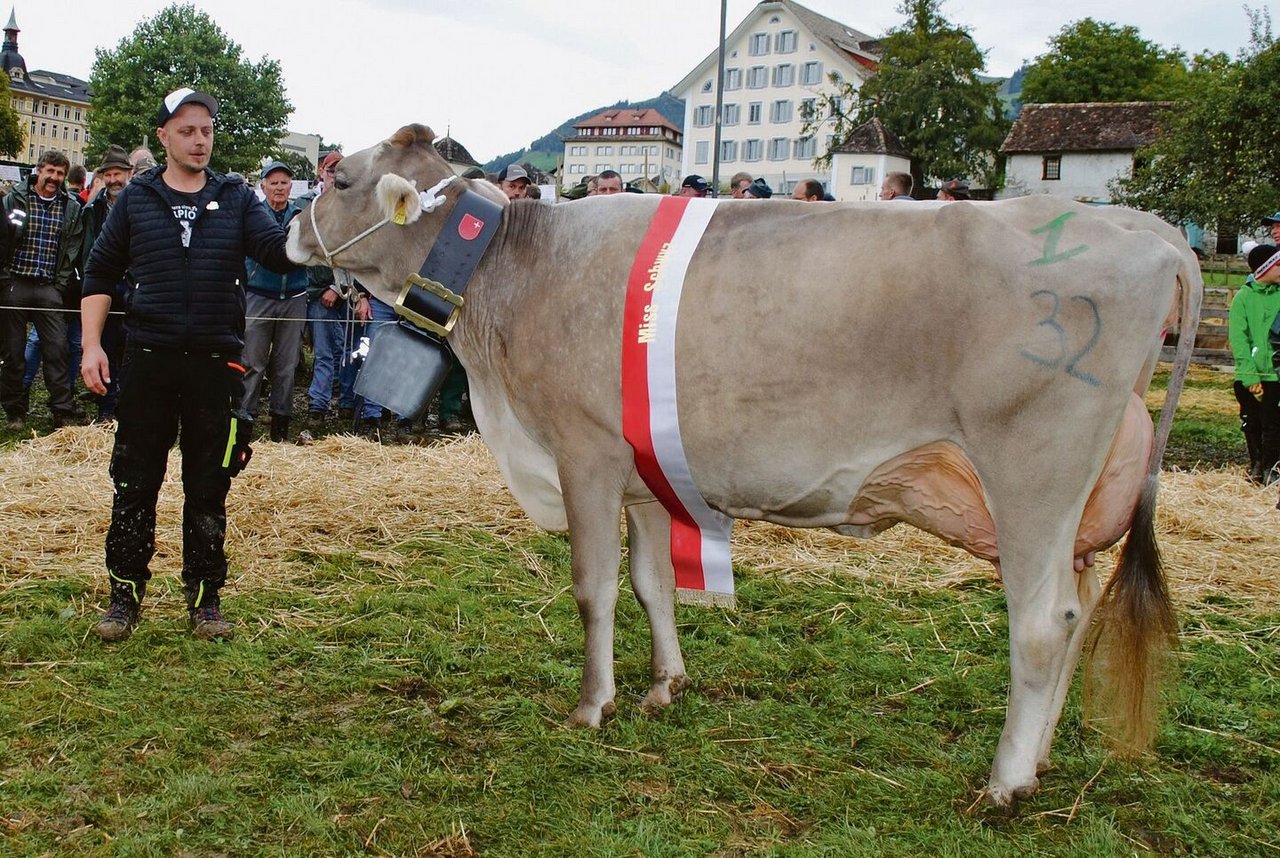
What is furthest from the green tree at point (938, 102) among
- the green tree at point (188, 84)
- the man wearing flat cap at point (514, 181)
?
the man wearing flat cap at point (514, 181)

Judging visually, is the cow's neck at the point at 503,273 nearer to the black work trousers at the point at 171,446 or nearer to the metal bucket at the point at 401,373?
the metal bucket at the point at 401,373

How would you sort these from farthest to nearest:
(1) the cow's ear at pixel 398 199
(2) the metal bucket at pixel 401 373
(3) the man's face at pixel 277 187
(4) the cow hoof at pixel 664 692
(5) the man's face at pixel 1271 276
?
1. (3) the man's face at pixel 277 187
2. (5) the man's face at pixel 1271 276
3. (2) the metal bucket at pixel 401 373
4. (4) the cow hoof at pixel 664 692
5. (1) the cow's ear at pixel 398 199

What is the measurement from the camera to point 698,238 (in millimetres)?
4250

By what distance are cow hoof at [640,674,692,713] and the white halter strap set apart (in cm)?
230

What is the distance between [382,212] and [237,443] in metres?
1.44

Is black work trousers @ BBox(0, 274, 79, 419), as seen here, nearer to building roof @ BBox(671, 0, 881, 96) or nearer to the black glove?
the black glove

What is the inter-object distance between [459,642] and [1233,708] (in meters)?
3.52

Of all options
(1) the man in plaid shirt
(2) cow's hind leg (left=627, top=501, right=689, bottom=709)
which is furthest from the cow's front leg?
(1) the man in plaid shirt

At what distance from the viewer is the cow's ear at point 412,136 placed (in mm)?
4781

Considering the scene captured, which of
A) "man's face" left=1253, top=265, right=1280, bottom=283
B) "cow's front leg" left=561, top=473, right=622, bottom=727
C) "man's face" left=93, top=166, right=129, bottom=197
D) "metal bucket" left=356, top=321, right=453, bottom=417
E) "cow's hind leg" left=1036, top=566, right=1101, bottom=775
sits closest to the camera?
"cow's hind leg" left=1036, top=566, right=1101, bottom=775

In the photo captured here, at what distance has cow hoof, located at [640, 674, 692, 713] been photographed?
15.5 feet

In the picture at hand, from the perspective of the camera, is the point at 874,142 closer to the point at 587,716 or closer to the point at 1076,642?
the point at 1076,642

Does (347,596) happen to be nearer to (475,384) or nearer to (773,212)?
(475,384)

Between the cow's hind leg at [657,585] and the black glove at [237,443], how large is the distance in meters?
1.96
